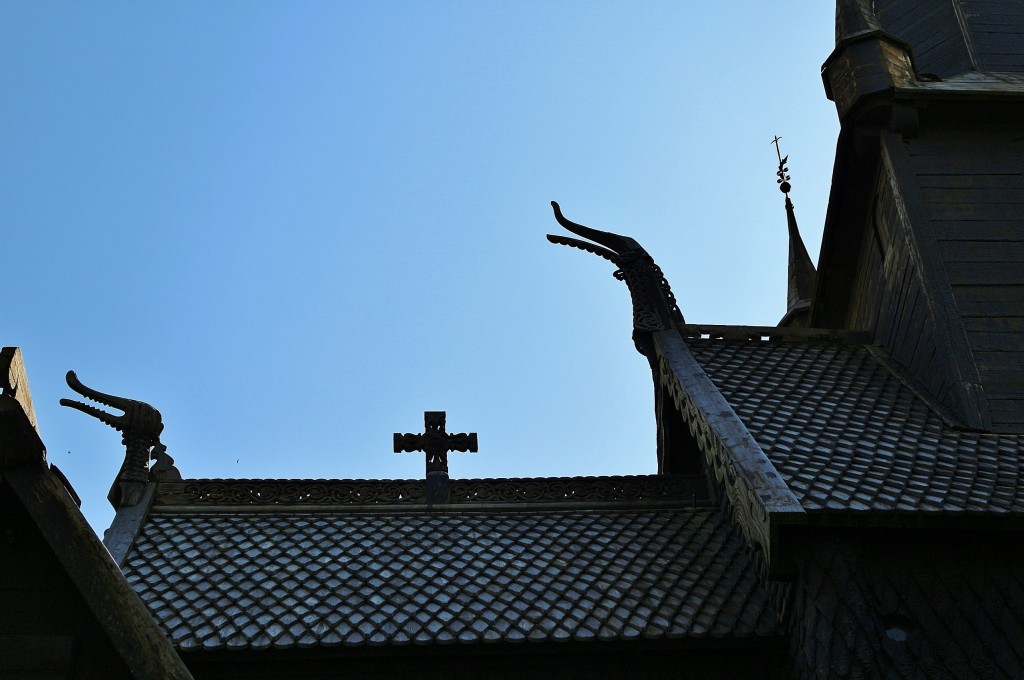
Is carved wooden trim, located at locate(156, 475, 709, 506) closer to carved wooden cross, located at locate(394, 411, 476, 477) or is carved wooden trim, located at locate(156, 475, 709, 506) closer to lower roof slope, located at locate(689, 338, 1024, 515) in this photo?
carved wooden cross, located at locate(394, 411, 476, 477)

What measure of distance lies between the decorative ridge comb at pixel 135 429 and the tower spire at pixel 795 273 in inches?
631

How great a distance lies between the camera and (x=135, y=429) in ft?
36.6

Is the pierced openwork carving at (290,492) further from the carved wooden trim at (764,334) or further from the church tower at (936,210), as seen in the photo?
the church tower at (936,210)

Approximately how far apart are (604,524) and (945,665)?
3.58 meters

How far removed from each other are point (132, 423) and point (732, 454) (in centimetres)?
568

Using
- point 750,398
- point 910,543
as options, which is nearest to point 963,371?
point 750,398

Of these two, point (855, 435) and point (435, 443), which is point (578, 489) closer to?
point (435, 443)

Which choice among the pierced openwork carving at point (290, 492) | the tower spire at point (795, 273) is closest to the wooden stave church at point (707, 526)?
the pierced openwork carving at point (290, 492)

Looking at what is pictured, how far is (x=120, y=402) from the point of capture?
11.3 m

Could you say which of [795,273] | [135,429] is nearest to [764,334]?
[135,429]

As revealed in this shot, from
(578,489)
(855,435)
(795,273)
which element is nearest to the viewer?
(855,435)

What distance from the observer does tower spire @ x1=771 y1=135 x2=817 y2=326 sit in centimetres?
2523

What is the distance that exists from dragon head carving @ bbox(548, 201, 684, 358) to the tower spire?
11769 mm

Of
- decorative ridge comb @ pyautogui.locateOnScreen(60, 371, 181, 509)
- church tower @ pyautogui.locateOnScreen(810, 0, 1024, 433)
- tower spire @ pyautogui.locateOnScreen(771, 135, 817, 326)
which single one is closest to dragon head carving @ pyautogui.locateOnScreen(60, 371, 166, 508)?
decorative ridge comb @ pyautogui.locateOnScreen(60, 371, 181, 509)
